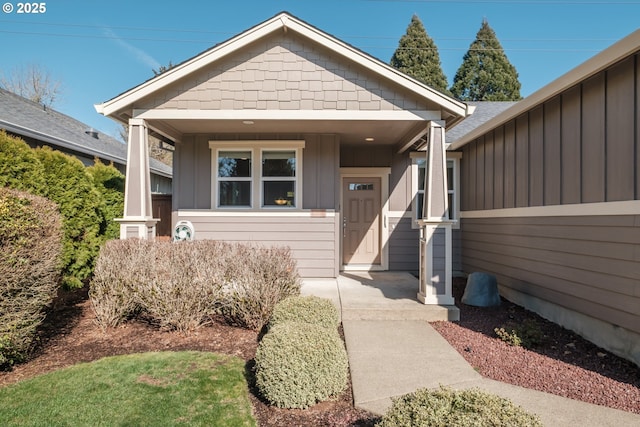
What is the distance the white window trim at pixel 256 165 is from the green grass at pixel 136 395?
3.93m

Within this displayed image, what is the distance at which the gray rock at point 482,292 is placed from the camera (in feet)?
21.2

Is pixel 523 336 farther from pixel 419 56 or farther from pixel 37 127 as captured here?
pixel 419 56

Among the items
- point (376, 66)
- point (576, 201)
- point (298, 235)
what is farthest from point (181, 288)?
point (576, 201)

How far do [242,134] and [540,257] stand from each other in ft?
18.4

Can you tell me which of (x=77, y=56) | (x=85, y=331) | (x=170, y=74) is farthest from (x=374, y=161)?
(x=77, y=56)

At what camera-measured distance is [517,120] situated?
259 inches

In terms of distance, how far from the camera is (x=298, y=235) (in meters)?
7.69

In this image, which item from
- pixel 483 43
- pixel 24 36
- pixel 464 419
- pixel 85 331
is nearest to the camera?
pixel 464 419

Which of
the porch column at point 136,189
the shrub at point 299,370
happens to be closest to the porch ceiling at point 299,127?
the porch column at point 136,189

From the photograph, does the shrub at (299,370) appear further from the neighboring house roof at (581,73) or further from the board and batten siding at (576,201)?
the neighboring house roof at (581,73)

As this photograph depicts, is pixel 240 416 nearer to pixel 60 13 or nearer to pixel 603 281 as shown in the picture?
pixel 603 281

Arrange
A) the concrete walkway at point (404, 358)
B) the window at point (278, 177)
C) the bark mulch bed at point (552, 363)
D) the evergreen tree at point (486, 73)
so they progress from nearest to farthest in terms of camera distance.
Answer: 1. the concrete walkway at point (404, 358)
2. the bark mulch bed at point (552, 363)
3. the window at point (278, 177)
4. the evergreen tree at point (486, 73)

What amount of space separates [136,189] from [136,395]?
3.54 meters

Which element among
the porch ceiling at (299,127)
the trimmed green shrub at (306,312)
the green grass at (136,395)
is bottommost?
the green grass at (136,395)
